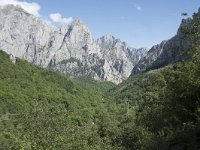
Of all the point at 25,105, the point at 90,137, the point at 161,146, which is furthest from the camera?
the point at 25,105

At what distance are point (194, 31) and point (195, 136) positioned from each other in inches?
321

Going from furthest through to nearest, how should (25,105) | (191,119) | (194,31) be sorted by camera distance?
(25,105), (191,119), (194,31)

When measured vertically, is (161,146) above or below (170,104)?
below

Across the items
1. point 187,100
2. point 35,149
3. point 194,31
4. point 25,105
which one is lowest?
point 35,149

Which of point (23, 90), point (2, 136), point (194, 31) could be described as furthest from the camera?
point (23, 90)

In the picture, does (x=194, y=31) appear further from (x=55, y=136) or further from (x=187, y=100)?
(x=55, y=136)

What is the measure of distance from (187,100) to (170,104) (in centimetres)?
283

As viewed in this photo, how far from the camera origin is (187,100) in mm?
33219

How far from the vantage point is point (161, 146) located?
31469 mm

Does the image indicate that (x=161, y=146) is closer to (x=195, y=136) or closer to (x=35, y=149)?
(x=195, y=136)

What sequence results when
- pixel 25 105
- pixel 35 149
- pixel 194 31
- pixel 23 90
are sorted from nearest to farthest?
pixel 194 31 → pixel 35 149 → pixel 25 105 → pixel 23 90

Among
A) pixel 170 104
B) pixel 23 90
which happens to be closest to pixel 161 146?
pixel 170 104

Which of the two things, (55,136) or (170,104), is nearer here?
(170,104)

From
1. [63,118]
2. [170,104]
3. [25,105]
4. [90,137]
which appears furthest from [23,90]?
[170,104]
